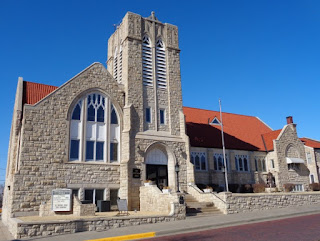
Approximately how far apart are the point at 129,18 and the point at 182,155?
40.6 ft

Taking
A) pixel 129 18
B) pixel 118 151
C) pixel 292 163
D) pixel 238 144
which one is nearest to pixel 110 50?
pixel 129 18

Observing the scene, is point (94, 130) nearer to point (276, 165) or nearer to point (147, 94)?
point (147, 94)

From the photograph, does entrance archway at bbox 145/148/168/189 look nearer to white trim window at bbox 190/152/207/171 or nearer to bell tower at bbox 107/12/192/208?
bell tower at bbox 107/12/192/208

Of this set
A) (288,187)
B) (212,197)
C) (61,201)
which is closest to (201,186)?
(212,197)

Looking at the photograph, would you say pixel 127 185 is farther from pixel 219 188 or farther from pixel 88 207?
pixel 219 188

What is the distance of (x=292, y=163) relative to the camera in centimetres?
3241

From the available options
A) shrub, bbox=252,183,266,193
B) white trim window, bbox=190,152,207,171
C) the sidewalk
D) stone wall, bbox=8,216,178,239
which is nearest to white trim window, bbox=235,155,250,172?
shrub, bbox=252,183,266,193

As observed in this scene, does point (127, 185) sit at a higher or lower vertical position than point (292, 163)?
lower

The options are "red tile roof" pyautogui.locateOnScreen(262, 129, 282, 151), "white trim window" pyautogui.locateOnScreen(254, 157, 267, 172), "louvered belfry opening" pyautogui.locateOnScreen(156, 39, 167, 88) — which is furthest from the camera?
"red tile roof" pyautogui.locateOnScreen(262, 129, 282, 151)

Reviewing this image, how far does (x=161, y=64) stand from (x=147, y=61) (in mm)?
1422

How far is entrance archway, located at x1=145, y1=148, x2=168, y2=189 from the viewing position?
23594 millimetres

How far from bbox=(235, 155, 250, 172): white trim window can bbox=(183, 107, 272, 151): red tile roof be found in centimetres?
96

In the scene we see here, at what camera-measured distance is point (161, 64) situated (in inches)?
1045

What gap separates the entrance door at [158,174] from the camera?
2367 cm
